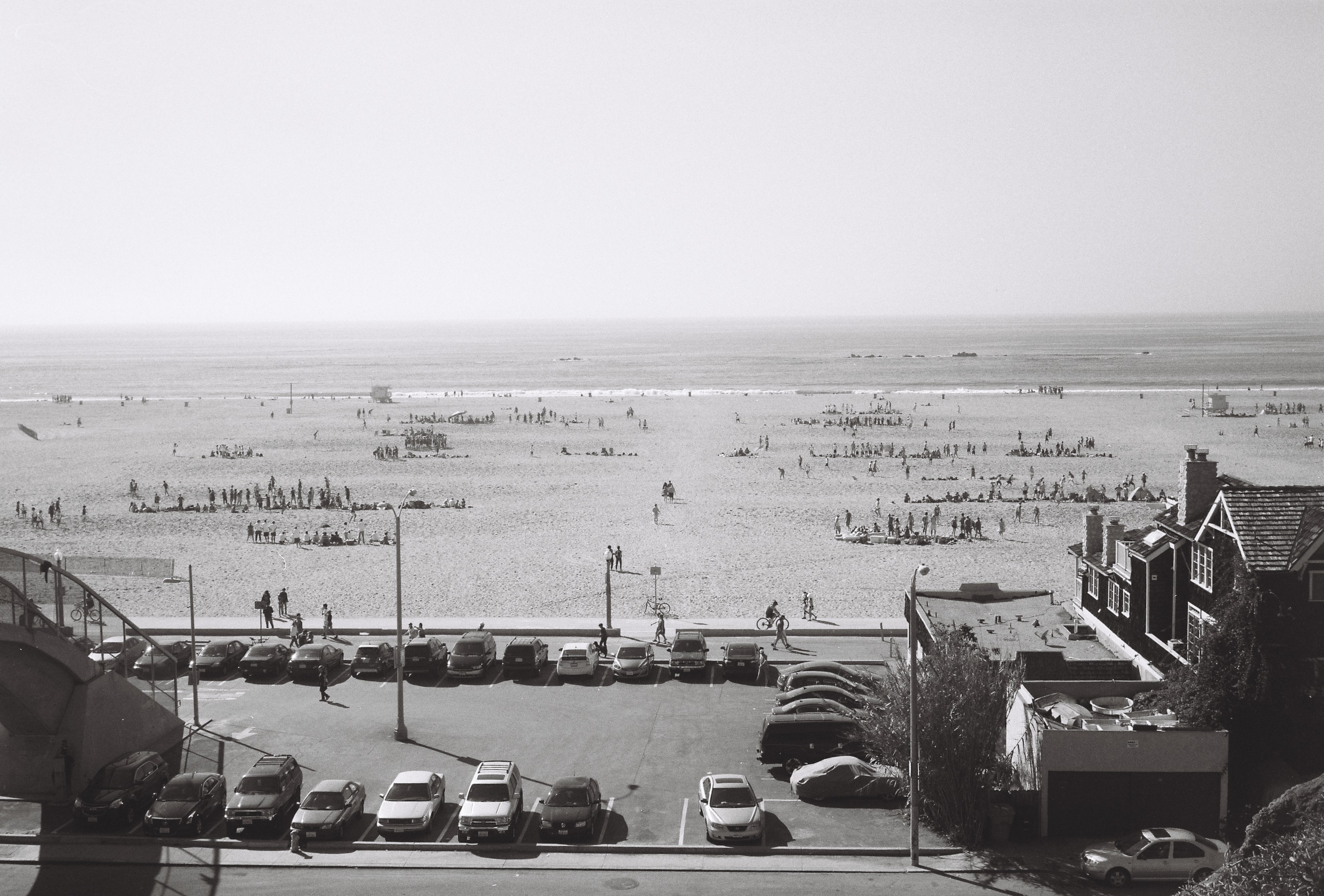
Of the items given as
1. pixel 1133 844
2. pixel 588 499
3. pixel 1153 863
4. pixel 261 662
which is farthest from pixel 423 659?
pixel 588 499

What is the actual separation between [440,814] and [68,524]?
41.9 meters

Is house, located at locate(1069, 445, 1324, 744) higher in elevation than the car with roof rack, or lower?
higher

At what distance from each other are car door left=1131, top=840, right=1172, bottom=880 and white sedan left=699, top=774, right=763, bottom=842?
6.16m

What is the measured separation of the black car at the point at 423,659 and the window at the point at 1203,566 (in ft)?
62.0

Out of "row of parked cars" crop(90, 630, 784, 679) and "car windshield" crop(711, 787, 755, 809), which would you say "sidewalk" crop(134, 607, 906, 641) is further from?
"car windshield" crop(711, 787, 755, 809)

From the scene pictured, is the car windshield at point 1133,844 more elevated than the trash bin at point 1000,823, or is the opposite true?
the car windshield at point 1133,844

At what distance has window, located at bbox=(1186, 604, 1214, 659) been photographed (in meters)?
22.8

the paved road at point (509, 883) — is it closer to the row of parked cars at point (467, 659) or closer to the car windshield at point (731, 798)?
the car windshield at point (731, 798)

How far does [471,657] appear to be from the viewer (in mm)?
31750

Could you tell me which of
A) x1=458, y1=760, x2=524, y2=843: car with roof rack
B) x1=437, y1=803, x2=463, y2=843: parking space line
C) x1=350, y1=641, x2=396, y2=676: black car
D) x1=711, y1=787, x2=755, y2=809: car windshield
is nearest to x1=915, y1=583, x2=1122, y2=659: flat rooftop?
x1=711, y1=787, x2=755, y2=809: car windshield

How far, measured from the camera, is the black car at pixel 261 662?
31.7m

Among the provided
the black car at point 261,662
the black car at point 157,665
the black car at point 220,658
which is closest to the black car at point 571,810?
the black car at point 157,665

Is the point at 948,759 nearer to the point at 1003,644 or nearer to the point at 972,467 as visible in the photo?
the point at 1003,644

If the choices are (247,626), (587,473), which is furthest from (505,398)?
(247,626)
